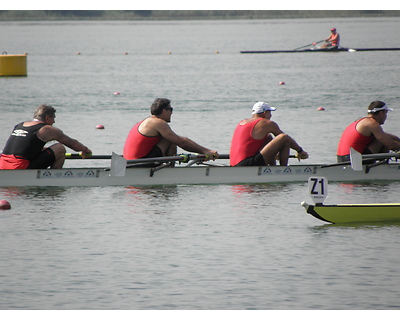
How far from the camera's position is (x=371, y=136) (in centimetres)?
1348

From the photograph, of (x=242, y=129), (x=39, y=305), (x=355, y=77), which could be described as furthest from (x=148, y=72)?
(x=39, y=305)

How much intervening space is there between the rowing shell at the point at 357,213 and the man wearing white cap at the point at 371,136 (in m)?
2.88

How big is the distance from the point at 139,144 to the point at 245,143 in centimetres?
150

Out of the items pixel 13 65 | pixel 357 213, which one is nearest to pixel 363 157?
pixel 357 213

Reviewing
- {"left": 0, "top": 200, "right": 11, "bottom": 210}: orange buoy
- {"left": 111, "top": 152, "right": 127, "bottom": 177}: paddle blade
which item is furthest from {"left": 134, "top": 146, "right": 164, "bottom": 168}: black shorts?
{"left": 0, "top": 200, "right": 11, "bottom": 210}: orange buoy

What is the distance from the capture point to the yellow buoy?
3669cm

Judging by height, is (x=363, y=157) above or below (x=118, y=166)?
above

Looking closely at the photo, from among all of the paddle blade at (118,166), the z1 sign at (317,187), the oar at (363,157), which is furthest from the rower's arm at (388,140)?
the paddle blade at (118,166)

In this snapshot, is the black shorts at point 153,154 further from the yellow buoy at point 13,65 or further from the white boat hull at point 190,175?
the yellow buoy at point 13,65

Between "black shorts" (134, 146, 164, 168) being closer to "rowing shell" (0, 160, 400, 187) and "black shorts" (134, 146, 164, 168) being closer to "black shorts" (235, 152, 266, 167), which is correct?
"rowing shell" (0, 160, 400, 187)

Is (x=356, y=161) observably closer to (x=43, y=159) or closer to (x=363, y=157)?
(x=363, y=157)

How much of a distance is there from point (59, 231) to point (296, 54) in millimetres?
45137

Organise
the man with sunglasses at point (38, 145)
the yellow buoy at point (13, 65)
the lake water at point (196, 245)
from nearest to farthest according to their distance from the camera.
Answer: the lake water at point (196, 245) → the man with sunglasses at point (38, 145) → the yellow buoy at point (13, 65)

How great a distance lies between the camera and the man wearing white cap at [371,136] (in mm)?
13273
